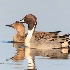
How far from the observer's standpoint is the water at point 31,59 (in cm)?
1498

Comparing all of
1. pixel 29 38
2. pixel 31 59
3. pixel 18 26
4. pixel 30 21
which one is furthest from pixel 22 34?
pixel 31 59

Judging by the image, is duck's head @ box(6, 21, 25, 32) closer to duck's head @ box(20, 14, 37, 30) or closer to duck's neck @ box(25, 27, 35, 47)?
duck's head @ box(20, 14, 37, 30)

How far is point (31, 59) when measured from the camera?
1652 centimetres

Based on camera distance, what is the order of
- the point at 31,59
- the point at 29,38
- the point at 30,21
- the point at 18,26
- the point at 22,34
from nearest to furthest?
1. the point at 31,59
2. the point at 29,38
3. the point at 30,21
4. the point at 22,34
5. the point at 18,26

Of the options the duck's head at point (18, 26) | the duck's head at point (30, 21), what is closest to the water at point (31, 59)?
the duck's head at point (30, 21)

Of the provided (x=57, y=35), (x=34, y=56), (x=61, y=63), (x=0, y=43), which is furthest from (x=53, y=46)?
(x=61, y=63)

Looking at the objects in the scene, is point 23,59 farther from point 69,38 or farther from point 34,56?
point 69,38

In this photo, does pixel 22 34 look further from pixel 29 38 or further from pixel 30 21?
pixel 29 38

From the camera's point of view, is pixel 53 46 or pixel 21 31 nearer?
pixel 53 46

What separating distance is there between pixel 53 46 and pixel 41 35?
27.9 inches

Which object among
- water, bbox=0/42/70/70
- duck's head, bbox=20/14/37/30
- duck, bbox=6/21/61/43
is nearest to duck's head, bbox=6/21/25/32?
duck, bbox=6/21/61/43

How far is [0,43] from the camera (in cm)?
2067

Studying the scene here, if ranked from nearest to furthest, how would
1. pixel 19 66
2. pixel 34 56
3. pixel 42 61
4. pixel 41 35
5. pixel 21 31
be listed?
pixel 19 66 < pixel 42 61 < pixel 34 56 < pixel 41 35 < pixel 21 31

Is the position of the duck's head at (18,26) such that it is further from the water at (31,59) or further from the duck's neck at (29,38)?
the water at (31,59)
